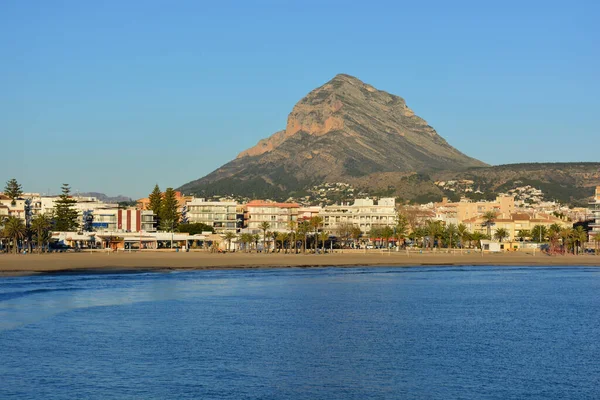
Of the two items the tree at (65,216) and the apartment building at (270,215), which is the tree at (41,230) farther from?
the apartment building at (270,215)

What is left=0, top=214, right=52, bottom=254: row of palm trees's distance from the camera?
117 meters

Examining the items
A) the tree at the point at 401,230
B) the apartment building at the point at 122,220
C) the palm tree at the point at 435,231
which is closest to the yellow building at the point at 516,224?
the tree at the point at 401,230

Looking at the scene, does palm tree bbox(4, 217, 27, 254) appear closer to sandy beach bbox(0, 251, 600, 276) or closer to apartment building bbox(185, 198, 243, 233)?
sandy beach bbox(0, 251, 600, 276)

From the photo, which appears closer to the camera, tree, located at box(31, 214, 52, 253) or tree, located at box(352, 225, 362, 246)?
tree, located at box(31, 214, 52, 253)

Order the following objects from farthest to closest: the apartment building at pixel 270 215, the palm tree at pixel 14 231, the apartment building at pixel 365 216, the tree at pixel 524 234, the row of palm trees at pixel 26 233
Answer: the apartment building at pixel 365 216 → the tree at pixel 524 234 → the apartment building at pixel 270 215 → the row of palm trees at pixel 26 233 → the palm tree at pixel 14 231

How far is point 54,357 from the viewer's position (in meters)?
31.9

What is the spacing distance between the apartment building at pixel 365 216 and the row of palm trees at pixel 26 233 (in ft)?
199

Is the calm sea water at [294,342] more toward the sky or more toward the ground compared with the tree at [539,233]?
more toward the ground

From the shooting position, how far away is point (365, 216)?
553 feet

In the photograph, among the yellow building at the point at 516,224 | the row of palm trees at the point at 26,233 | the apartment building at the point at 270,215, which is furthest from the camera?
the yellow building at the point at 516,224

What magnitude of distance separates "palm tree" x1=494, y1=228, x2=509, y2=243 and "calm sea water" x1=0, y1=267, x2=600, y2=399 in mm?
94535

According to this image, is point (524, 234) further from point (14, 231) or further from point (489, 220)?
point (14, 231)

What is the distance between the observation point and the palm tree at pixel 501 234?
513ft

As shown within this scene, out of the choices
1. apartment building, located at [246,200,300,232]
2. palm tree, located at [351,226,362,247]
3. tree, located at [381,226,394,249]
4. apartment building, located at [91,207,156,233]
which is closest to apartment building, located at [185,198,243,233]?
apartment building, located at [246,200,300,232]
